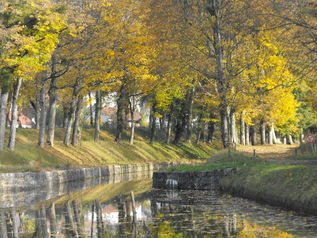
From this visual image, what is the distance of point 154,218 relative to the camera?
54.9 ft

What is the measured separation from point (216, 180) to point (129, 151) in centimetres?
2894

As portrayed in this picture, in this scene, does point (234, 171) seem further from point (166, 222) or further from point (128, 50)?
point (128, 50)

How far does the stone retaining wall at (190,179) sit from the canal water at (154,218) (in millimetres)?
3049

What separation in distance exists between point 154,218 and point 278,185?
4.66 meters

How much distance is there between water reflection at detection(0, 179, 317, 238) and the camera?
13.8 meters

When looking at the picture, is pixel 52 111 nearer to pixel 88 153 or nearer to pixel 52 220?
pixel 88 153

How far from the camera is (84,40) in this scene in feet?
135

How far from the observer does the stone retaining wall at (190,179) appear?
26.7m

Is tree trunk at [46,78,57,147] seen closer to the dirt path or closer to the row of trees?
the row of trees

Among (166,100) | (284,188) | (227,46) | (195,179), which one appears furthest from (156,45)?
(284,188)

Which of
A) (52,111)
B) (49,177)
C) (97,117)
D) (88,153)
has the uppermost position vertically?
(97,117)

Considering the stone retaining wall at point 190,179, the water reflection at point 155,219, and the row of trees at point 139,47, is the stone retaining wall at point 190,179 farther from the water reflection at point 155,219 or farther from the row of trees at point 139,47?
the row of trees at point 139,47

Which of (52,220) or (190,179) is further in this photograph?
(190,179)

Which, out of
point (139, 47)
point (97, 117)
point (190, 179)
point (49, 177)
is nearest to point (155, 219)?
point (190, 179)
